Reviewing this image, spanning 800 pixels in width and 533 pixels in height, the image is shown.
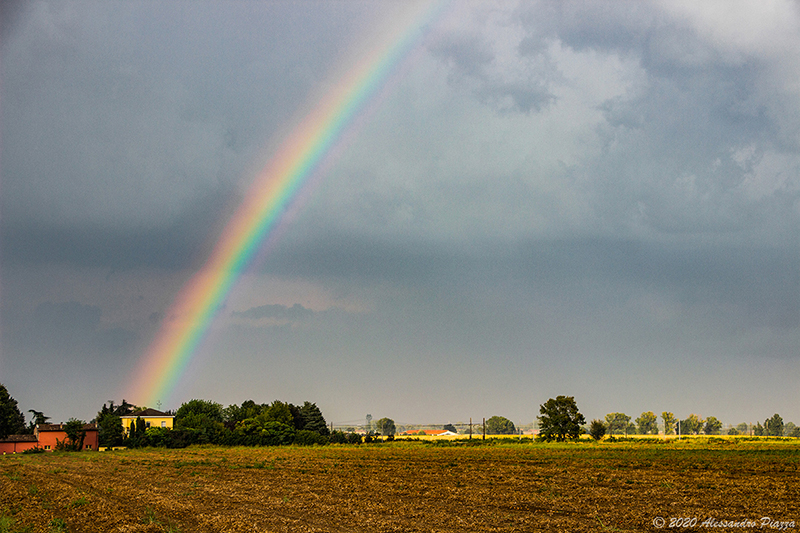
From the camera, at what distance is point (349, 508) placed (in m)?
22.5

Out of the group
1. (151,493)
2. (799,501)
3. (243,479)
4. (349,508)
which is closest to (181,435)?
(243,479)

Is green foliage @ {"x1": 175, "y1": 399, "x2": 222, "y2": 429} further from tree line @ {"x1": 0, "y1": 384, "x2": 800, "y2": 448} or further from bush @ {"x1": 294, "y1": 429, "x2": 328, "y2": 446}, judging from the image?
bush @ {"x1": 294, "y1": 429, "x2": 328, "y2": 446}

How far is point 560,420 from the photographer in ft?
410

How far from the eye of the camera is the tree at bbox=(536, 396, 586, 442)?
125 m

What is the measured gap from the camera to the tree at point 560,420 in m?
125

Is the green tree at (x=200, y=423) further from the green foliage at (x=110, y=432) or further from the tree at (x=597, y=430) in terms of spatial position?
the tree at (x=597, y=430)

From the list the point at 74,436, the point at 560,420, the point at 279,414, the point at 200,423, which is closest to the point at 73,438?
the point at 74,436

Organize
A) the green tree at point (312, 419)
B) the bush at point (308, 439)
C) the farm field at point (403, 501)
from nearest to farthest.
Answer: the farm field at point (403, 501) → the bush at point (308, 439) → the green tree at point (312, 419)

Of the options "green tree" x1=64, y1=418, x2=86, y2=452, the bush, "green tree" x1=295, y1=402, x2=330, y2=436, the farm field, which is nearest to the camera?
the farm field

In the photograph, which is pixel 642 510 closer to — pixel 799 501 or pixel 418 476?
pixel 799 501

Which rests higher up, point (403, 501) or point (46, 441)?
point (403, 501)

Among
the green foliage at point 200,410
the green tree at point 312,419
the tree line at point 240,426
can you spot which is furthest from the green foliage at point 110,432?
the green tree at point 312,419

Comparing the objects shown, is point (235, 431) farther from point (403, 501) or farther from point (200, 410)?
point (403, 501)

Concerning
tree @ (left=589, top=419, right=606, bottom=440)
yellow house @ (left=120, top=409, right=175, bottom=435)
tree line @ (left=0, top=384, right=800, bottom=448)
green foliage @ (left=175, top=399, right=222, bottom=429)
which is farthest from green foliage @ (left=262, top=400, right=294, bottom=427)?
tree @ (left=589, top=419, right=606, bottom=440)
